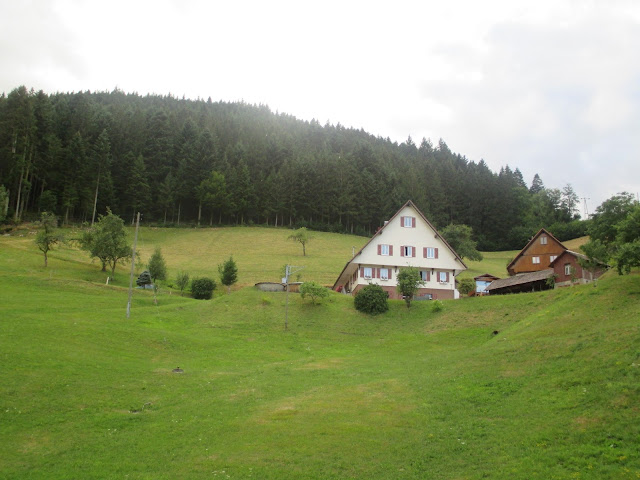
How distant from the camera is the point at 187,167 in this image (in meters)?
118

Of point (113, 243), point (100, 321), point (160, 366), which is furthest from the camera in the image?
point (113, 243)

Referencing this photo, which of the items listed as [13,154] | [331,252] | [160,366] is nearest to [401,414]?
[160,366]

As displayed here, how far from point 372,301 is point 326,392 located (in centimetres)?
2394

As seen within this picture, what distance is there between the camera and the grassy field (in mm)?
15836

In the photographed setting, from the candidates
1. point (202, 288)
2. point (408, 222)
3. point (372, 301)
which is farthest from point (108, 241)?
point (408, 222)

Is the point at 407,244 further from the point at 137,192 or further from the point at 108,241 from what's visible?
the point at 137,192

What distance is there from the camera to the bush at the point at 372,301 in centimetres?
4850

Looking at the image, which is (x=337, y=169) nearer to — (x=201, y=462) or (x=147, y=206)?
(x=147, y=206)

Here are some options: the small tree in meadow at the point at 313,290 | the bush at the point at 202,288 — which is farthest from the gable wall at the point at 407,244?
the bush at the point at 202,288

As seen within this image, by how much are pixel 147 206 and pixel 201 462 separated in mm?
101809

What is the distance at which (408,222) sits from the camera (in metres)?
61.8

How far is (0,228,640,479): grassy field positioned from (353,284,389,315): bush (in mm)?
1346

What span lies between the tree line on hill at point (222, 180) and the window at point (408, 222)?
56419 millimetres

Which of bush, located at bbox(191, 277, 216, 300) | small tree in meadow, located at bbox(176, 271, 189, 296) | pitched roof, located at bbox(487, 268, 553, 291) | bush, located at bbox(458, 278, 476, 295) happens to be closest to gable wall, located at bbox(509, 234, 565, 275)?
pitched roof, located at bbox(487, 268, 553, 291)
